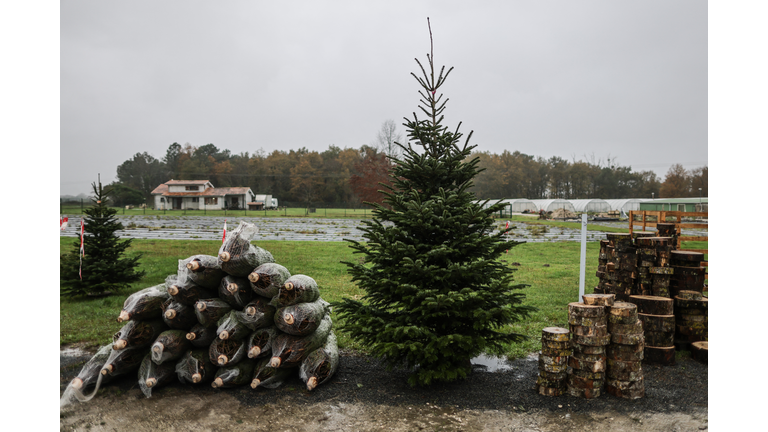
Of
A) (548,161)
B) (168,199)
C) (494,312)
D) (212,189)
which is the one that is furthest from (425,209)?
(548,161)

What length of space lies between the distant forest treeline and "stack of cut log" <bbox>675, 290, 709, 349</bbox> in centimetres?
2817

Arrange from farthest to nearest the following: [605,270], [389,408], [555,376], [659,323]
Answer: [605,270]
[659,323]
[555,376]
[389,408]

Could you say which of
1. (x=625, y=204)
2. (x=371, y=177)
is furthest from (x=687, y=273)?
(x=625, y=204)

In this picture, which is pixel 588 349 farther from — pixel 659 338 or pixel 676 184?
pixel 676 184

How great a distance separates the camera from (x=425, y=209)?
3.94 metres

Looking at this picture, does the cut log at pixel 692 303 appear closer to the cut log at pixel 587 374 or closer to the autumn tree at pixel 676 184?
the cut log at pixel 587 374

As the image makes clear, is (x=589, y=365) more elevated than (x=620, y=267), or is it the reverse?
(x=620, y=267)

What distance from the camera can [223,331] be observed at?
3906 mm

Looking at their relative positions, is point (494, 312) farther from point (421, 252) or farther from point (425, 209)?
point (425, 209)

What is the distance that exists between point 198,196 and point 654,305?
35223 millimetres

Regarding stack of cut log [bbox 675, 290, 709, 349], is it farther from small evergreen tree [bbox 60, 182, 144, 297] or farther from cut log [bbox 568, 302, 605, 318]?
small evergreen tree [bbox 60, 182, 144, 297]

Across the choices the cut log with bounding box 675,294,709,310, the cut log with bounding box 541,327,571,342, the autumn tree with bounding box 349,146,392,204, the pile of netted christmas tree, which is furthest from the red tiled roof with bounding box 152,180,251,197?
the cut log with bounding box 675,294,709,310

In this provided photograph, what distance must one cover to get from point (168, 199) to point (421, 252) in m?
33.3

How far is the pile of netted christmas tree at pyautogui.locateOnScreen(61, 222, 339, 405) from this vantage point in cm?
397
